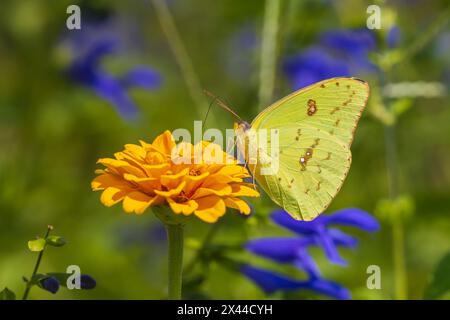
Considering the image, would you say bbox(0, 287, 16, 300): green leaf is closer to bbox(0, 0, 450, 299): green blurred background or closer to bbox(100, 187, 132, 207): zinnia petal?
bbox(100, 187, 132, 207): zinnia petal

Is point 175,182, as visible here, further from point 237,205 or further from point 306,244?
point 306,244

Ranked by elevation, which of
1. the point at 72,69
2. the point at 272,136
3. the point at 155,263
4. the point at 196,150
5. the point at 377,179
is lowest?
the point at 196,150

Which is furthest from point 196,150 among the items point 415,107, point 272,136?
point 415,107

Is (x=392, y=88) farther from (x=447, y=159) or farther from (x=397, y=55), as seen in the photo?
(x=447, y=159)

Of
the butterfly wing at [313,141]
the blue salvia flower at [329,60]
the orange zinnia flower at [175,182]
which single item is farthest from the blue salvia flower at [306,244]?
the blue salvia flower at [329,60]

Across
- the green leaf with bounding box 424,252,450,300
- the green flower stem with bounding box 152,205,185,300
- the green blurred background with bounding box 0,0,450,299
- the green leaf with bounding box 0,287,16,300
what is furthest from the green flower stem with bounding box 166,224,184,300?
the green blurred background with bounding box 0,0,450,299

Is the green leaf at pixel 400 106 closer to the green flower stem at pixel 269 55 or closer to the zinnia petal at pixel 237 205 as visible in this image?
the green flower stem at pixel 269 55
